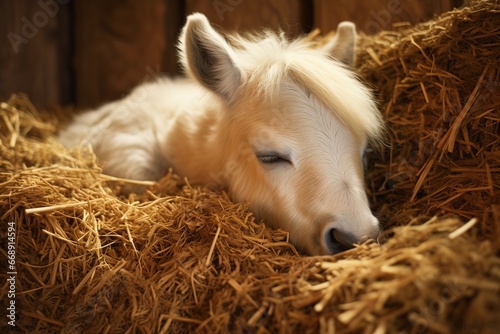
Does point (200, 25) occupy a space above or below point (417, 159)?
above

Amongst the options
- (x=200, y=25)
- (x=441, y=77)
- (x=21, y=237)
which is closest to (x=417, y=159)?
(x=441, y=77)

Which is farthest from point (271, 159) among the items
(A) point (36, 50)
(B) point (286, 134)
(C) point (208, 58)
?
(A) point (36, 50)

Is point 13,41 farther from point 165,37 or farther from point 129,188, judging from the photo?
point 129,188

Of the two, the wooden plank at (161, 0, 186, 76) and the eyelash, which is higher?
the wooden plank at (161, 0, 186, 76)

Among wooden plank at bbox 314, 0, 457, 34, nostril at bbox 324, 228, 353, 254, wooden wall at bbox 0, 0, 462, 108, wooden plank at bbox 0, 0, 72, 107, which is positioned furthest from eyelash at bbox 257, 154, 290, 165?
wooden plank at bbox 0, 0, 72, 107

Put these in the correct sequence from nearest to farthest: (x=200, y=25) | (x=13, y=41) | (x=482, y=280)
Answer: (x=482, y=280) → (x=200, y=25) → (x=13, y=41)

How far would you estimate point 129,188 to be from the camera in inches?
91.2

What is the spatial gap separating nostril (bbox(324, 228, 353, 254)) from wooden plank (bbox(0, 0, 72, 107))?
321 cm

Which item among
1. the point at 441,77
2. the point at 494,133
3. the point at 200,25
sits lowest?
the point at 494,133

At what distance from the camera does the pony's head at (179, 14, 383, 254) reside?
5.27 ft

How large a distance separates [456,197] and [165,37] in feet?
9.10

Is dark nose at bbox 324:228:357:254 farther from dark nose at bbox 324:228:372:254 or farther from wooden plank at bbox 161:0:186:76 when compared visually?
wooden plank at bbox 161:0:186:76

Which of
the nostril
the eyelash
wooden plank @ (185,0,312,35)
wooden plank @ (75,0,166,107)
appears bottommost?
the nostril

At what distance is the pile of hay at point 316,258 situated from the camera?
109 cm
